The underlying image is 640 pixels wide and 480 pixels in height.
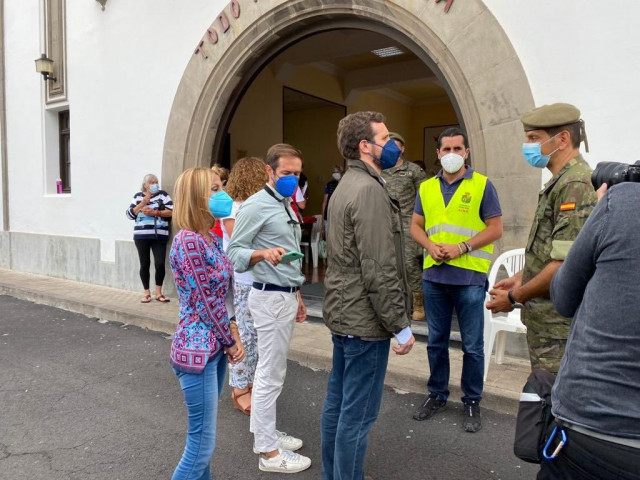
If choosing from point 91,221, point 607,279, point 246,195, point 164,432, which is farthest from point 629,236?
point 91,221

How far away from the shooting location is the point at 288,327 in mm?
2955

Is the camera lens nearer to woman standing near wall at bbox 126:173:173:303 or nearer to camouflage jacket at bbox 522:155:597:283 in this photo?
camouflage jacket at bbox 522:155:597:283

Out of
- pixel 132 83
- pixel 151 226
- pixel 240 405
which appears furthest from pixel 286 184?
pixel 132 83

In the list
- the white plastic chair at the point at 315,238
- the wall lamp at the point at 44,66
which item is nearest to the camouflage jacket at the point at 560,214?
the white plastic chair at the point at 315,238

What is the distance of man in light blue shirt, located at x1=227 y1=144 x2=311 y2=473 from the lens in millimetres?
2855

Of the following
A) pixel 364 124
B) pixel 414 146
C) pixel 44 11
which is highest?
pixel 44 11

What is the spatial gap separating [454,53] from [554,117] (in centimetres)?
275

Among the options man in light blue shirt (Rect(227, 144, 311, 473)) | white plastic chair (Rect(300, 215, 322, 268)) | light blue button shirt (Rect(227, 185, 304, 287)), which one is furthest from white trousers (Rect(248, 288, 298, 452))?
white plastic chair (Rect(300, 215, 322, 268))

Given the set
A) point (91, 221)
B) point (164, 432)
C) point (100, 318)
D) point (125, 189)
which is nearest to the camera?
→ point (164, 432)

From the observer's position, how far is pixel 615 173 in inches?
52.1

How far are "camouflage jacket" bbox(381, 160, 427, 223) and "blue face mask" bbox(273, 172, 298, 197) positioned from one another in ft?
8.44

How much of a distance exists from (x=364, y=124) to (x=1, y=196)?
10.5 m

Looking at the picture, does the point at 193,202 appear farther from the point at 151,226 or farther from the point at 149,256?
the point at 149,256

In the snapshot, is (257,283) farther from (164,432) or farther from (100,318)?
(100,318)
